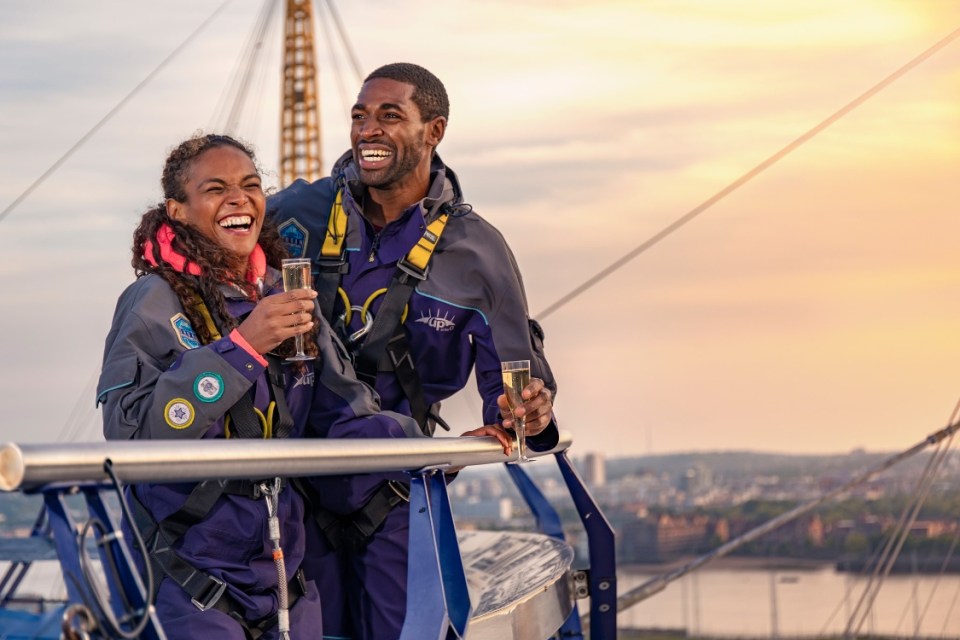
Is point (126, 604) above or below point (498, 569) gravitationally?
above

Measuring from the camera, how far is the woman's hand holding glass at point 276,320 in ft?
11.0

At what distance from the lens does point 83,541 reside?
7.15 ft

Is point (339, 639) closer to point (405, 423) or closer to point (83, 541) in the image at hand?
point (405, 423)

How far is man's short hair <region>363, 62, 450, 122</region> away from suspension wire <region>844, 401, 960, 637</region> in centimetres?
270

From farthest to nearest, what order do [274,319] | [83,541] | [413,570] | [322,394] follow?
[322,394] < [274,319] < [413,570] < [83,541]

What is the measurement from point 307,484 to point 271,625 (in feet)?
2.40

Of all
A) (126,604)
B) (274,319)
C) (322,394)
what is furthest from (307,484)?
(126,604)

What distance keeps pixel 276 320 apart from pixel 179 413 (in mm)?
305

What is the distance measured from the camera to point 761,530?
7004mm

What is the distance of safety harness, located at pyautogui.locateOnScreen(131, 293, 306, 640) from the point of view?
11.2 feet

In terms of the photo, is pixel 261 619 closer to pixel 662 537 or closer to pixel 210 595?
pixel 210 595

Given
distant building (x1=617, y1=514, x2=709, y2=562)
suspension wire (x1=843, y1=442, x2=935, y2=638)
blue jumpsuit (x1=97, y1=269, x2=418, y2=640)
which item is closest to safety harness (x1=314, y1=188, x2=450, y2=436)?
blue jumpsuit (x1=97, y1=269, x2=418, y2=640)

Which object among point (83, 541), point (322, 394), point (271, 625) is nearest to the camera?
point (83, 541)

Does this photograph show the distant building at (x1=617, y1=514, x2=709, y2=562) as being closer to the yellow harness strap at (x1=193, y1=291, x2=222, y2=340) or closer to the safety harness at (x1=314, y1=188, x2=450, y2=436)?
the safety harness at (x1=314, y1=188, x2=450, y2=436)
